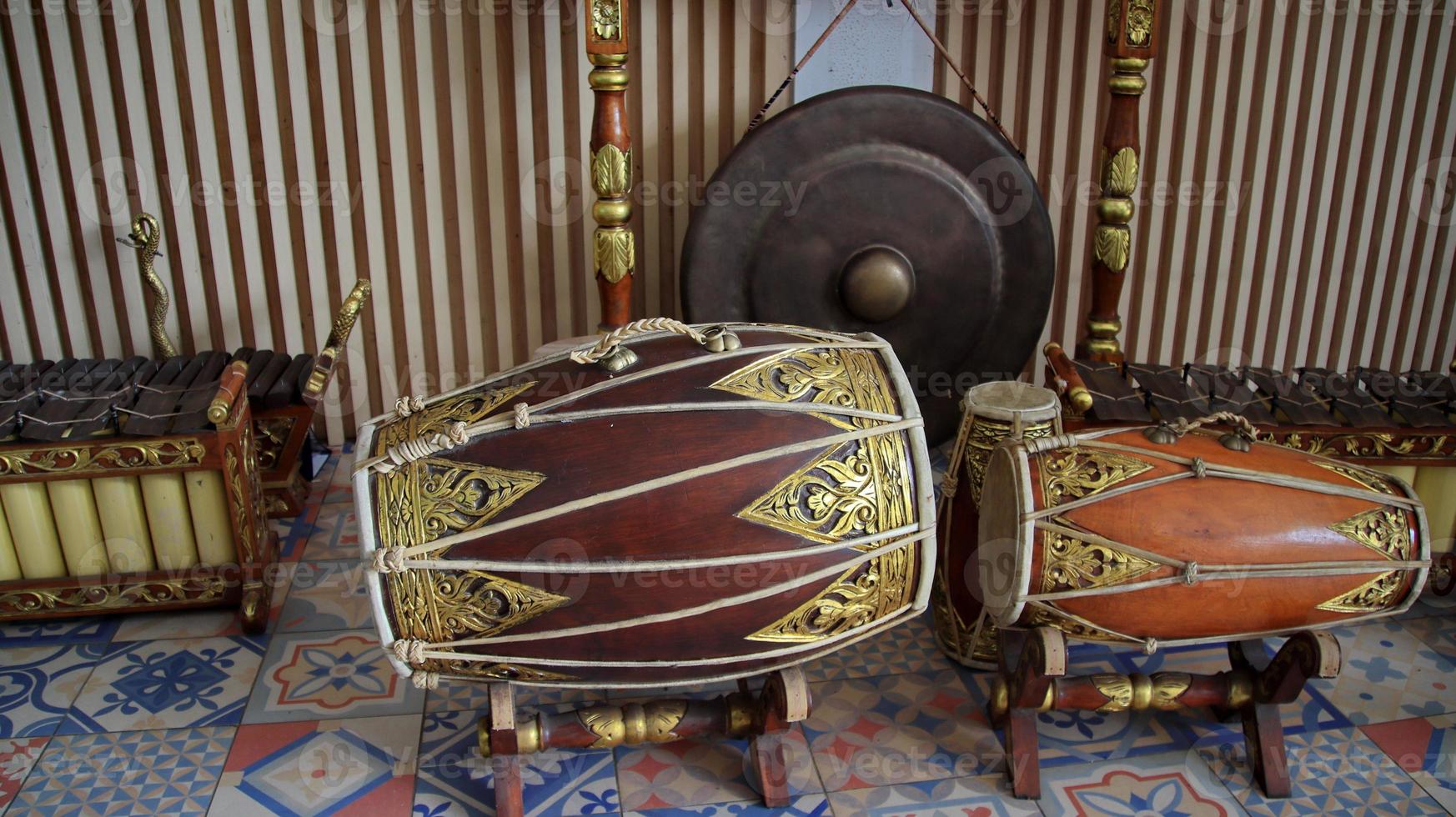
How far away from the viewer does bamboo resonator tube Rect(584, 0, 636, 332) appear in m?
2.25

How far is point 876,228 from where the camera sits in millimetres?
2508

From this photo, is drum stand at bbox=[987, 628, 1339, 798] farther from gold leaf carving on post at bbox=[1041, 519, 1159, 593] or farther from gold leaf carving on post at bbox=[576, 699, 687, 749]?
gold leaf carving on post at bbox=[576, 699, 687, 749]

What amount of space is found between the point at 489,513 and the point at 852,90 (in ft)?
4.63

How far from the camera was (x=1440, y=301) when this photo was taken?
10.3ft

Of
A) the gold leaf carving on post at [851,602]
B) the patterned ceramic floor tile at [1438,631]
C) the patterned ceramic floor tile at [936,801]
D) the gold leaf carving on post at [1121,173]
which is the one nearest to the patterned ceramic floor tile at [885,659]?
the patterned ceramic floor tile at [936,801]

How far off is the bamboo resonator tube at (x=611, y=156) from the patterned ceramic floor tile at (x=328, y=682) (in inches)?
32.8

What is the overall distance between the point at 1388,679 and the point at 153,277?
2569 mm

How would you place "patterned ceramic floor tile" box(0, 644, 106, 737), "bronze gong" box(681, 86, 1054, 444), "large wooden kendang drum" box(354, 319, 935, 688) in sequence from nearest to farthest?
"large wooden kendang drum" box(354, 319, 935, 688), "patterned ceramic floor tile" box(0, 644, 106, 737), "bronze gong" box(681, 86, 1054, 444)

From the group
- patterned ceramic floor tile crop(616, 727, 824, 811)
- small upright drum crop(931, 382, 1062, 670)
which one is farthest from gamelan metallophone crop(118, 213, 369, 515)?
small upright drum crop(931, 382, 1062, 670)

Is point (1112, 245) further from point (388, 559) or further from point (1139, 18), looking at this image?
point (388, 559)

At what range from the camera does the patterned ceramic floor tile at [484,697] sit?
182 centimetres

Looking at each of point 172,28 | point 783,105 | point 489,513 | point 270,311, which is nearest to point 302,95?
point 172,28

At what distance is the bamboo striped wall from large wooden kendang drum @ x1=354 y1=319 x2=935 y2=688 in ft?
4.22

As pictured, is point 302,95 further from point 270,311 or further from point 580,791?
→ point 580,791
